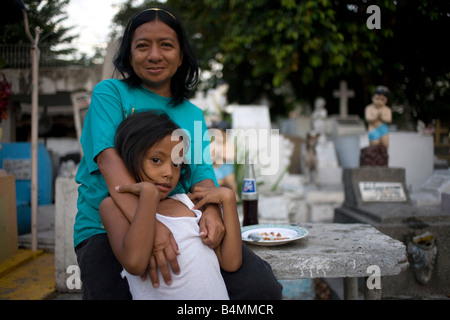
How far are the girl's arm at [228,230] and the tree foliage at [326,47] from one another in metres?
2.34

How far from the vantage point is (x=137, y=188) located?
1.29m

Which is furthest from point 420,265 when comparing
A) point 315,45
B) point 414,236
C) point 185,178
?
point 315,45

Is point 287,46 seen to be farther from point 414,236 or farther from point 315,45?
point 414,236

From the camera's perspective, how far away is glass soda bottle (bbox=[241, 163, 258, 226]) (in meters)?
2.46

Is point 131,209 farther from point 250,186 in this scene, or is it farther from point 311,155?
point 311,155

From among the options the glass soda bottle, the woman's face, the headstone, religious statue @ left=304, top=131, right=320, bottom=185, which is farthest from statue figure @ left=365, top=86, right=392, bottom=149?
the woman's face

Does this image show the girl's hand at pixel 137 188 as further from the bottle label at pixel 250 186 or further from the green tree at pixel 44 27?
the green tree at pixel 44 27

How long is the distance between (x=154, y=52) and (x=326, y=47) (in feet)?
20.2

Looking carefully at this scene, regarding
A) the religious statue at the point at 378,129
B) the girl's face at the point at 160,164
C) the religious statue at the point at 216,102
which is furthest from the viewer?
the religious statue at the point at 216,102

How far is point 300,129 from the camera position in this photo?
11000 mm

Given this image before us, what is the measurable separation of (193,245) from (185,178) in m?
0.51

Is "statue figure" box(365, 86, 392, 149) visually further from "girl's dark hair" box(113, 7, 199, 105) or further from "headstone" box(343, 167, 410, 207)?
"girl's dark hair" box(113, 7, 199, 105)

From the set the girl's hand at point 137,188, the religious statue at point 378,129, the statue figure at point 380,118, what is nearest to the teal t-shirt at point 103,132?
the girl's hand at point 137,188

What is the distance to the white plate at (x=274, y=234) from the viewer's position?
186cm
